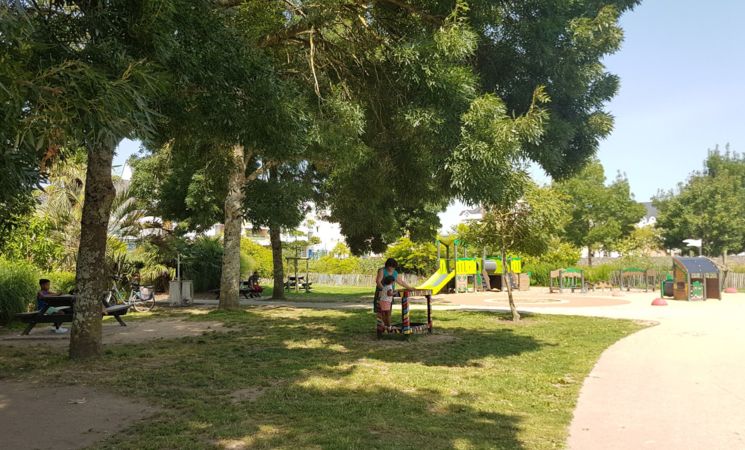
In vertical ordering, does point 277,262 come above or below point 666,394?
above

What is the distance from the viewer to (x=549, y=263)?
3775 cm

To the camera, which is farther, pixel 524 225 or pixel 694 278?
pixel 694 278

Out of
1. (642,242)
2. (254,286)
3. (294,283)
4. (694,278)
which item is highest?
(642,242)

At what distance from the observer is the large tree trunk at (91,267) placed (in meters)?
8.84

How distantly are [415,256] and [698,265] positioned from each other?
1833 centimetres

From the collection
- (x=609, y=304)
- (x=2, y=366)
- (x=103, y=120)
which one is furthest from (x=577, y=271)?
(x=103, y=120)

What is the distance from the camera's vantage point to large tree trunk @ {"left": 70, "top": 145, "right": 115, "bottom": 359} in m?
8.84

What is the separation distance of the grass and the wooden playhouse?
38.3ft

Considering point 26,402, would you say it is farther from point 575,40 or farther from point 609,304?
point 609,304

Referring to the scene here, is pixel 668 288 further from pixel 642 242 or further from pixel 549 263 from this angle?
pixel 642 242

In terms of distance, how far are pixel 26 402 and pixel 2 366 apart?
8.65ft

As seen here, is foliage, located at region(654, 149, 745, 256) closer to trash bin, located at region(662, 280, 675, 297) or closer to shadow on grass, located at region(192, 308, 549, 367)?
trash bin, located at region(662, 280, 675, 297)

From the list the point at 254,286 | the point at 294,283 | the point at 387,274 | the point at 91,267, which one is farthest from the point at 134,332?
the point at 294,283

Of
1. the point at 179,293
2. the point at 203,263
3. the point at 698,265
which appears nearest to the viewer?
the point at 179,293
